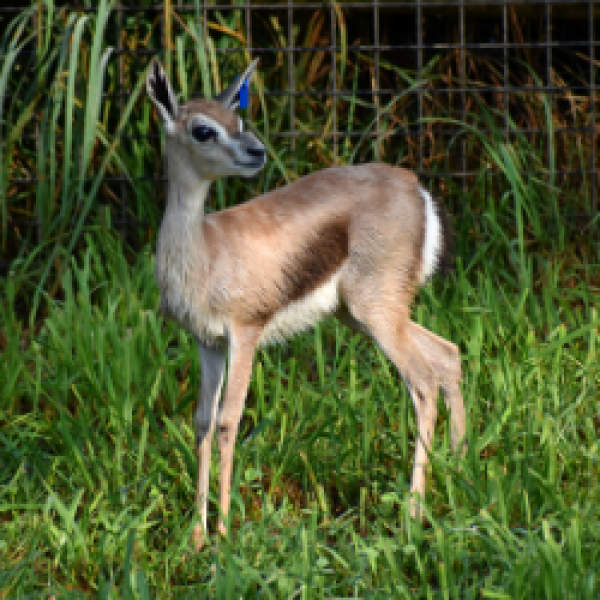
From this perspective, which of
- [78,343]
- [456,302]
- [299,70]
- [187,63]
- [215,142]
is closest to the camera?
[215,142]

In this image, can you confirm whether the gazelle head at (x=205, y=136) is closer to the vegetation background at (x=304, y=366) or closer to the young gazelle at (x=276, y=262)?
the young gazelle at (x=276, y=262)

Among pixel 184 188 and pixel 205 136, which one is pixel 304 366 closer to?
pixel 184 188

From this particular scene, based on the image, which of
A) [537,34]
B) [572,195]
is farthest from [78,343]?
[537,34]

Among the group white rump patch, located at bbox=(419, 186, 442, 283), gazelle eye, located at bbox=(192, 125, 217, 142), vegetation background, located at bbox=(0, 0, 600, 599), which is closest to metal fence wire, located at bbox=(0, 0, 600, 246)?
vegetation background, located at bbox=(0, 0, 600, 599)

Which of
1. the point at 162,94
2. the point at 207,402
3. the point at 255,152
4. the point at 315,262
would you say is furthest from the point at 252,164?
the point at 207,402

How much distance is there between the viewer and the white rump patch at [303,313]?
11.9 ft

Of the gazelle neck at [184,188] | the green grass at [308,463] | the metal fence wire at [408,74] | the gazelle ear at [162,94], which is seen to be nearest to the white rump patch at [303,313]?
the green grass at [308,463]

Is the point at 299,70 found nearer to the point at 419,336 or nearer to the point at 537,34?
the point at 537,34

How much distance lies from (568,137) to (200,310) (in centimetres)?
293

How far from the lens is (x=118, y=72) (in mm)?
5359

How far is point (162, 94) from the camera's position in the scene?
3.36 m

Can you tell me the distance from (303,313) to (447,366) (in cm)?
60

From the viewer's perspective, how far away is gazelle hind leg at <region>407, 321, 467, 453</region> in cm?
381

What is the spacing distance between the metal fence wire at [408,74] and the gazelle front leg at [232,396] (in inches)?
75.6
